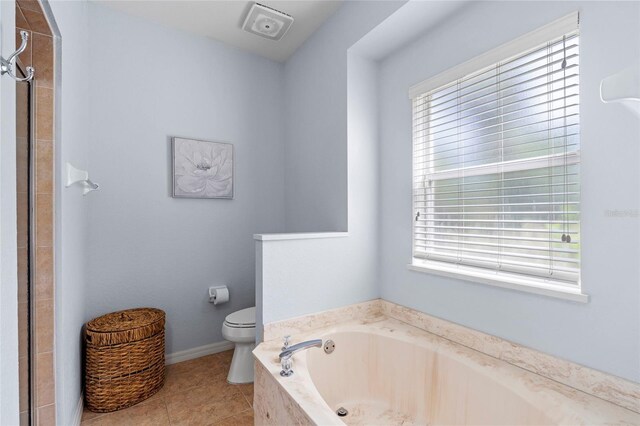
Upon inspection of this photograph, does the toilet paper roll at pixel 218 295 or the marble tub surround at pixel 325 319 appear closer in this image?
the marble tub surround at pixel 325 319

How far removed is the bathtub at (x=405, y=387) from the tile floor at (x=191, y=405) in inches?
17.2

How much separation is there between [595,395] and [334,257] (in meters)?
1.32

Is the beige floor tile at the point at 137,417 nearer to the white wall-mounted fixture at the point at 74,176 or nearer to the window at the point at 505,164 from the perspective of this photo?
the white wall-mounted fixture at the point at 74,176

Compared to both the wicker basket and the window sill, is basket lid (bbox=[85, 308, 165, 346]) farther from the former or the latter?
the window sill

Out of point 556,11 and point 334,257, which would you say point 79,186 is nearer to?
point 334,257

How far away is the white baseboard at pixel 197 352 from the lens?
2.43m

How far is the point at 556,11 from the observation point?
1.29m

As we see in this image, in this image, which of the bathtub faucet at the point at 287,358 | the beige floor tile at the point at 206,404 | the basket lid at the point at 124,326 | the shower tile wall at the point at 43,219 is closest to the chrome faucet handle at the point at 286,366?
the bathtub faucet at the point at 287,358

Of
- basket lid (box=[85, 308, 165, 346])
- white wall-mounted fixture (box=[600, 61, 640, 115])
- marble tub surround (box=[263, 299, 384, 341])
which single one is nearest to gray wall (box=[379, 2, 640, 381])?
marble tub surround (box=[263, 299, 384, 341])

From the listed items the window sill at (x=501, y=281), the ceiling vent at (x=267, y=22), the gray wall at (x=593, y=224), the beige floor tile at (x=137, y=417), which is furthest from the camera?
the ceiling vent at (x=267, y=22)

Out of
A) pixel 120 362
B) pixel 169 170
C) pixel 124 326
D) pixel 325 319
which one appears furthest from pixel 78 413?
pixel 169 170

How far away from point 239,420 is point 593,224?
202cm

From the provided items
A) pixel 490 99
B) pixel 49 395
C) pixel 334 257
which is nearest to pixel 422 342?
pixel 334 257

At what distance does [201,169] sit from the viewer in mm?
2537
